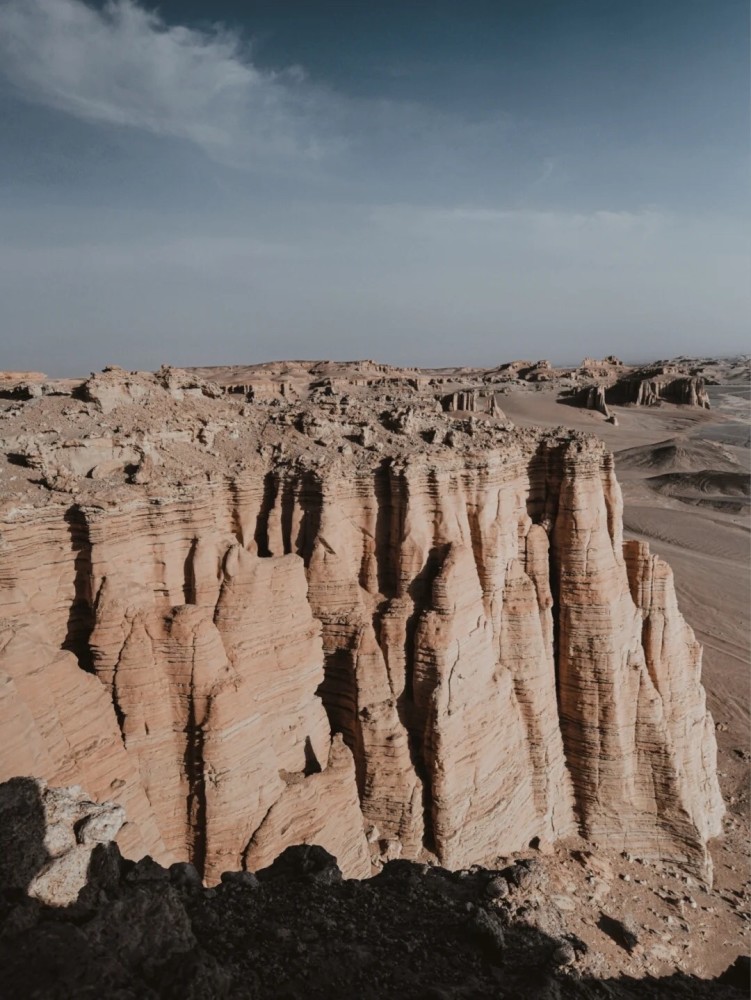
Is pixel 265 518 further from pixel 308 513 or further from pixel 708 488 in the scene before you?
pixel 708 488

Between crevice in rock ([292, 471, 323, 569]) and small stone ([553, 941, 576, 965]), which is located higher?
crevice in rock ([292, 471, 323, 569])

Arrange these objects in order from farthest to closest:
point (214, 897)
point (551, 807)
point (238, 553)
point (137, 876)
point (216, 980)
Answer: point (551, 807) < point (238, 553) < point (214, 897) < point (137, 876) < point (216, 980)

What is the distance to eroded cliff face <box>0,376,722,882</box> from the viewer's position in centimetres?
985

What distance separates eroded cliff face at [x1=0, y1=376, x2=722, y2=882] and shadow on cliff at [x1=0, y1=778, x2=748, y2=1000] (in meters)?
1.60

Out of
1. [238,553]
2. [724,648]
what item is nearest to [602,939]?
[238,553]

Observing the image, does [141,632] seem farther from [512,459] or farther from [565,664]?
[565,664]

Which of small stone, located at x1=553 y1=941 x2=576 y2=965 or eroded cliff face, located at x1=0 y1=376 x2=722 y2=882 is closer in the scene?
small stone, located at x1=553 y1=941 x2=576 y2=965

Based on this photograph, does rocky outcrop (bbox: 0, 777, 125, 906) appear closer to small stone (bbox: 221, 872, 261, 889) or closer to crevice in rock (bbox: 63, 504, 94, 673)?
small stone (bbox: 221, 872, 261, 889)

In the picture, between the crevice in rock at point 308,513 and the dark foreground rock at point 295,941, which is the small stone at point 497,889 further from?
the crevice in rock at point 308,513

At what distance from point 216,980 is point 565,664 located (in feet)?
37.5

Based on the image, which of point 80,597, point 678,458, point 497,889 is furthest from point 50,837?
point 678,458

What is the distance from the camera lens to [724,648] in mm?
33062

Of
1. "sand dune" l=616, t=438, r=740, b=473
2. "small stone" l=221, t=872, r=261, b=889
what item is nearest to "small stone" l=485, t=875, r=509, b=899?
"small stone" l=221, t=872, r=261, b=889

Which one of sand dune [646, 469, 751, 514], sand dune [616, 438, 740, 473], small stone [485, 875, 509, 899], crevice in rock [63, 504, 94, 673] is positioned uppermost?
crevice in rock [63, 504, 94, 673]
